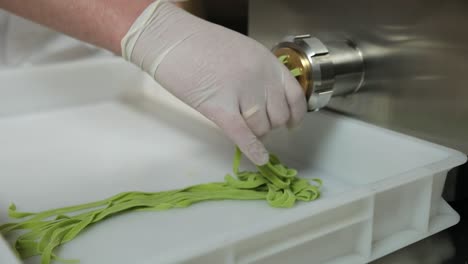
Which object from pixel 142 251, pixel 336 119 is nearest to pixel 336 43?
pixel 336 119

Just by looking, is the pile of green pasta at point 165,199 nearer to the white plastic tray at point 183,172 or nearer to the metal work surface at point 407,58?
the white plastic tray at point 183,172

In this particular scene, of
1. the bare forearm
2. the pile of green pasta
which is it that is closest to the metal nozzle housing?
the pile of green pasta

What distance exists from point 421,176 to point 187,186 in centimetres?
37

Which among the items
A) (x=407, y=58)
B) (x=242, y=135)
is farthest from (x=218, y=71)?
(x=407, y=58)

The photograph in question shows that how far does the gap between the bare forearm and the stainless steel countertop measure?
480 mm

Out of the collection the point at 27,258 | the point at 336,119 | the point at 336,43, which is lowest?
the point at 27,258

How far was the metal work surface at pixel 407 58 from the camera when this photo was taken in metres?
0.75

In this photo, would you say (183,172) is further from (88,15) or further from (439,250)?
(439,250)

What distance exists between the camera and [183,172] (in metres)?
0.93

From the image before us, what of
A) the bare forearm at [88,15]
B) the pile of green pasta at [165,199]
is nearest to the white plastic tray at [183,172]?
the pile of green pasta at [165,199]

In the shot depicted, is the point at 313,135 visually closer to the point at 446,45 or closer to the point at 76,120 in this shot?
the point at 446,45

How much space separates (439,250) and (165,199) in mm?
395

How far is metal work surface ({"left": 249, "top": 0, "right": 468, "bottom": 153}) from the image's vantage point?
0.75 meters

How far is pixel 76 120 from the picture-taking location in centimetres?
117
